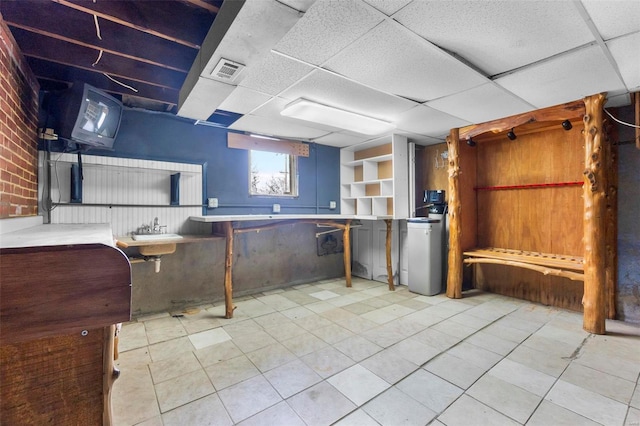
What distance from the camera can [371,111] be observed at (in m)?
3.23

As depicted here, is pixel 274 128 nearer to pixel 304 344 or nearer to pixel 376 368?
pixel 304 344

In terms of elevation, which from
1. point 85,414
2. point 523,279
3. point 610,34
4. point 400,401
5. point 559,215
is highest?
point 610,34

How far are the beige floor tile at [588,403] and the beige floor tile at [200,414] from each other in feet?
6.83

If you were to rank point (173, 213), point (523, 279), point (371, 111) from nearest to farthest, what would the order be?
point (371, 111) → point (173, 213) → point (523, 279)

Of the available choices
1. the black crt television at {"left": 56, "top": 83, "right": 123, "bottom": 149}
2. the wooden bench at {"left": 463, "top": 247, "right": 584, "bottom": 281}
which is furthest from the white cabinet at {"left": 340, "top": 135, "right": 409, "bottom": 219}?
the black crt television at {"left": 56, "top": 83, "right": 123, "bottom": 149}

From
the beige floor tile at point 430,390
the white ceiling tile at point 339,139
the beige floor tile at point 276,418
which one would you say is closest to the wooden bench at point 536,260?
the beige floor tile at point 430,390

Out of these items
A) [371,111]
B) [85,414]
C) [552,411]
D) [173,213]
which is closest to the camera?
[85,414]

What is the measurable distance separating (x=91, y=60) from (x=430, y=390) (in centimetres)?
374

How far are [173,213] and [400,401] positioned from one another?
3.18 metres

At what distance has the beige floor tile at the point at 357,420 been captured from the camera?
1.60m

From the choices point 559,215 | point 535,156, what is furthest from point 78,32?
point 559,215

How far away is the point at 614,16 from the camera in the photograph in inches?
64.7

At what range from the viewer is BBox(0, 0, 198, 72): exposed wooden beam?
1.83 metres

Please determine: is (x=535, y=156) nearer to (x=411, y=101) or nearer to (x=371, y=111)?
(x=411, y=101)
